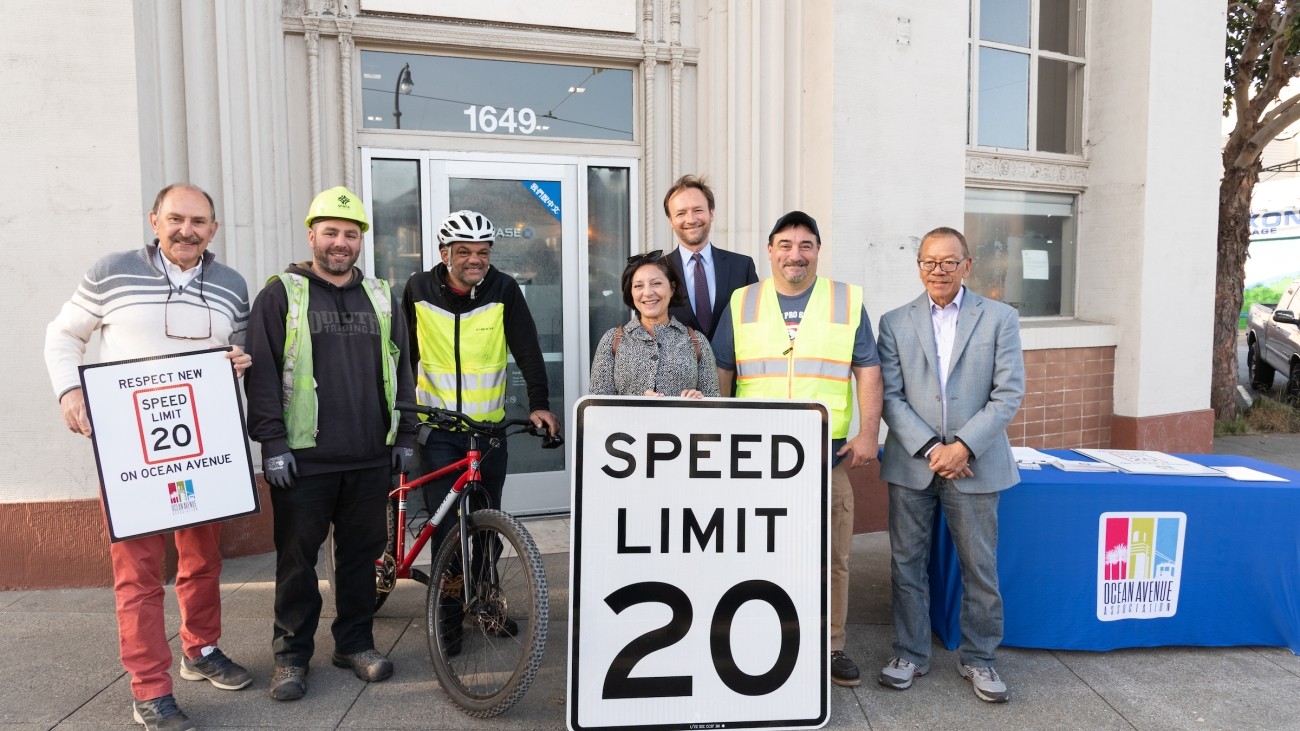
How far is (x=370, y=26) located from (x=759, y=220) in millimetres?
2779

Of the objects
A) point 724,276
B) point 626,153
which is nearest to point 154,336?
point 724,276

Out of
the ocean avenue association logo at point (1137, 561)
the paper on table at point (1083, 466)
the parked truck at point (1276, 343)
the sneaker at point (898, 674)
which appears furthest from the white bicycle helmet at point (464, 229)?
the parked truck at point (1276, 343)

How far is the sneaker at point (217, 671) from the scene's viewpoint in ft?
12.1

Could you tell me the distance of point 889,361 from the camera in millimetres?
3820

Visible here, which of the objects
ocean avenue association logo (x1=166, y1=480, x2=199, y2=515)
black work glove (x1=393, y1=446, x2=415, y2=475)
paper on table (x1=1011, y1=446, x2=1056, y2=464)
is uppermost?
black work glove (x1=393, y1=446, x2=415, y2=475)

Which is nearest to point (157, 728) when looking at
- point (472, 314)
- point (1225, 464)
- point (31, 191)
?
point (472, 314)

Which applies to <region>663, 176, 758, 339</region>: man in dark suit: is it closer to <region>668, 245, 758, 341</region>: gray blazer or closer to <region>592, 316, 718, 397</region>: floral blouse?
<region>668, 245, 758, 341</region>: gray blazer

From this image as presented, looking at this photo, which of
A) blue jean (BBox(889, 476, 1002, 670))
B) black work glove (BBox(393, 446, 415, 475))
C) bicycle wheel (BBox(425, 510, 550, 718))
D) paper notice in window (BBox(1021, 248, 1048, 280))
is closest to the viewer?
bicycle wheel (BBox(425, 510, 550, 718))

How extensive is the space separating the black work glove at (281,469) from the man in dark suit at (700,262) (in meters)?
1.72

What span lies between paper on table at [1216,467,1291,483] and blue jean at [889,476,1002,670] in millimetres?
1404

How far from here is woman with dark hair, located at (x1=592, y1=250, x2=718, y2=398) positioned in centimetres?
354

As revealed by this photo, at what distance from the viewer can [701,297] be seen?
4.22 meters

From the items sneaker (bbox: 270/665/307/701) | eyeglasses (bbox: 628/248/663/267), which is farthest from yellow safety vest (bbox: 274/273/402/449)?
eyeglasses (bbox: 628/248/663/267)

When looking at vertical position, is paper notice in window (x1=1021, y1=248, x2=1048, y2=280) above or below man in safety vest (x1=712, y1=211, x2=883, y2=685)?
above
